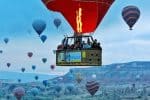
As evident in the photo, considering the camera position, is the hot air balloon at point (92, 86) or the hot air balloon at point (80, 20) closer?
the hot air balloon at point (80, 20)

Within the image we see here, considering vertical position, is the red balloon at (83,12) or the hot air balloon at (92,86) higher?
the red balloon at (83,12)

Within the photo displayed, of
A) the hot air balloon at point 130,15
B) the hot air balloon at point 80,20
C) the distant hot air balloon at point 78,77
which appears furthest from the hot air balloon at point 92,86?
the hot air balloon at point 80,20

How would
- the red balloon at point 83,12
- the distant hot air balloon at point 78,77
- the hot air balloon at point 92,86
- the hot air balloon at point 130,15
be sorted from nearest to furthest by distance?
the red balloon at point 83,12
the hot air balloon at point 130,15
the hot air balloon at point 92,86
the distant hot air balloon at point 78,77

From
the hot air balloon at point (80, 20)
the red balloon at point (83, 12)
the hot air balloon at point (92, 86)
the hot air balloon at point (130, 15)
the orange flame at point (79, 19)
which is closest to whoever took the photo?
the hot air balloon at point (80, 20)

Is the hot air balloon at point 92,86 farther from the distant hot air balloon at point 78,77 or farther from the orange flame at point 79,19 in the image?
the orange flame at point 79,19

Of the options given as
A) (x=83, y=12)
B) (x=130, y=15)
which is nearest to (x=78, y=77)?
(x=130, y=15)

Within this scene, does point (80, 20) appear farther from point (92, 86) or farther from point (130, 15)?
point (92, 86)

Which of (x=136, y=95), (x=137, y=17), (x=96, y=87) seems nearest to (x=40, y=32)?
(x=137, y=17)
